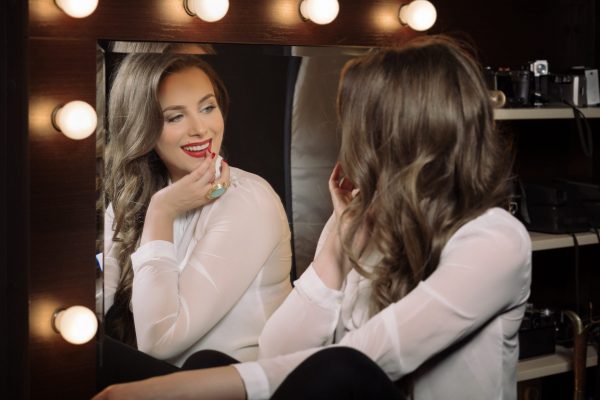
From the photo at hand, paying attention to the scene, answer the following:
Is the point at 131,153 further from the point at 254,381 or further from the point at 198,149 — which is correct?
the point at 254,381

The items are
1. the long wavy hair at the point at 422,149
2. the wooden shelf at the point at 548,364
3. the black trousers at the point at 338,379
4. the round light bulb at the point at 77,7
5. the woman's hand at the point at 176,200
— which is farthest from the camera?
the wooden shelf at the point at 548,364

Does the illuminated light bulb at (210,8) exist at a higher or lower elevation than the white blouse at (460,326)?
higher

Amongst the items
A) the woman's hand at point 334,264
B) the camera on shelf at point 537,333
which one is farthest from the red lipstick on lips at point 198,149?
the camera on shelf at point 537,333

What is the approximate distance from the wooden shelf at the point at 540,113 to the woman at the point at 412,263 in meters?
0.53

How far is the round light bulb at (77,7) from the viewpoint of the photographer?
150 centimetres

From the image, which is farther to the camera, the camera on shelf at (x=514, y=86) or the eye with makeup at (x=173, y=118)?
the camera on shelf at (x=514, y=86)

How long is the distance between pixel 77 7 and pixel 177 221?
0.44 meters

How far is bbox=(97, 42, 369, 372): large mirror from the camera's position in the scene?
165 cm

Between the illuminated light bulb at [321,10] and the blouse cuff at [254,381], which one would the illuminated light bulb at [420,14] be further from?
the blouse cuff at [254,381]

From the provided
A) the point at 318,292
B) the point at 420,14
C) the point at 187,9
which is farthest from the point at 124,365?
the point at 420,14

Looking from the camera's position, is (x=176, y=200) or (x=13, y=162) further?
(x=176, y=200)

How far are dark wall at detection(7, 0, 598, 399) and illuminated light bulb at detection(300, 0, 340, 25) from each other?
43mm

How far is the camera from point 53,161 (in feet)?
5.07

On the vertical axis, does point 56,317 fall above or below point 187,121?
below
